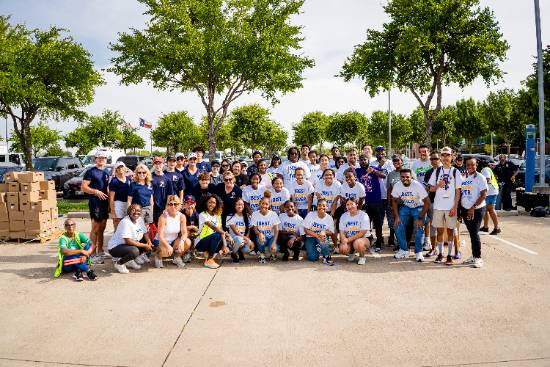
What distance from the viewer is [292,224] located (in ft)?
26.1

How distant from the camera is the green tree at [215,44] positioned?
18938 millimetres

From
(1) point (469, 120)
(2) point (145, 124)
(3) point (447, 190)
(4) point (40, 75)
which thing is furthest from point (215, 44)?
(1) point (469, 120)

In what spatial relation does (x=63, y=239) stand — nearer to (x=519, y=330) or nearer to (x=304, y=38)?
(x=519, y=330)

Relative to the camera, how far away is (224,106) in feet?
74.1

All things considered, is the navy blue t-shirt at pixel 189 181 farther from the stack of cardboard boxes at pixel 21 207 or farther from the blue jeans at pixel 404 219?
the blue jeans at pixel 404 219

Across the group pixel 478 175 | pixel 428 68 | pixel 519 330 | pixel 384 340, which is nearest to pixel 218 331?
pixel 384 340

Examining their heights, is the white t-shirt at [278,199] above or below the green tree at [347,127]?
below

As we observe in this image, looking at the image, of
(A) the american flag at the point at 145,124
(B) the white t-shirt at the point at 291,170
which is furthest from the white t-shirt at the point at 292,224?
(A) the american flag at the point at 145,124

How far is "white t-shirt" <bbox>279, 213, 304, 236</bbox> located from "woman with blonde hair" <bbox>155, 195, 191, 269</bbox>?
69.9 inches

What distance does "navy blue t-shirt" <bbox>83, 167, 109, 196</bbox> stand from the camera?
7.91 m

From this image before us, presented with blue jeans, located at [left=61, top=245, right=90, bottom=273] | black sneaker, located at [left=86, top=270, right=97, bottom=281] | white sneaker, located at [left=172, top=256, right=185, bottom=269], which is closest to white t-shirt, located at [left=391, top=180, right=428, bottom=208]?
white sneaker, located at [left=172, top=256, right=185, bottom=269]

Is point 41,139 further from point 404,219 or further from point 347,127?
point 404,219

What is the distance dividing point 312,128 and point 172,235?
53.6 m

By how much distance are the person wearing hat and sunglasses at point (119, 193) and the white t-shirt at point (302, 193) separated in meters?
3.21
